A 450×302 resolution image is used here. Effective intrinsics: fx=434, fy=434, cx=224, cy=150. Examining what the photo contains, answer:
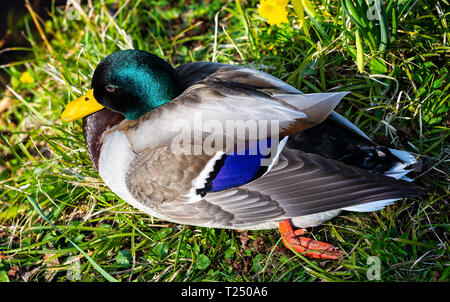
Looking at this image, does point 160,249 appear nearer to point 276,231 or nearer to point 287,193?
point 276,231

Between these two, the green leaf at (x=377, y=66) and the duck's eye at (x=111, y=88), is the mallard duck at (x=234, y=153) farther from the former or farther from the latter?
the green leaf at (x=377, y=66)

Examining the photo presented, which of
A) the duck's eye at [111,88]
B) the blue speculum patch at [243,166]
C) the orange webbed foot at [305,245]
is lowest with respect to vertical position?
the orange webbed foot at [305,245]

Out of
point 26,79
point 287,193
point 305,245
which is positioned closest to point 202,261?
point 305,245

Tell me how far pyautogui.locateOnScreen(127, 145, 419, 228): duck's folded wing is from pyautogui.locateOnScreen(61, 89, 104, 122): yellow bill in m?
0.58

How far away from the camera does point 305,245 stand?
9.12 feet

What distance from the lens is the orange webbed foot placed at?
2703mm

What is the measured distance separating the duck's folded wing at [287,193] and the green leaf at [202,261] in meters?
0.41

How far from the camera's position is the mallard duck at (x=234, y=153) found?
236cm

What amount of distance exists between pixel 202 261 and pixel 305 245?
68 cm

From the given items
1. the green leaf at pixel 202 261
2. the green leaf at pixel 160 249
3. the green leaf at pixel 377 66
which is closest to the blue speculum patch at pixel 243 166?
the green leaf at pixel 202 261

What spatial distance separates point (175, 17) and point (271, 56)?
1341 millimetres
